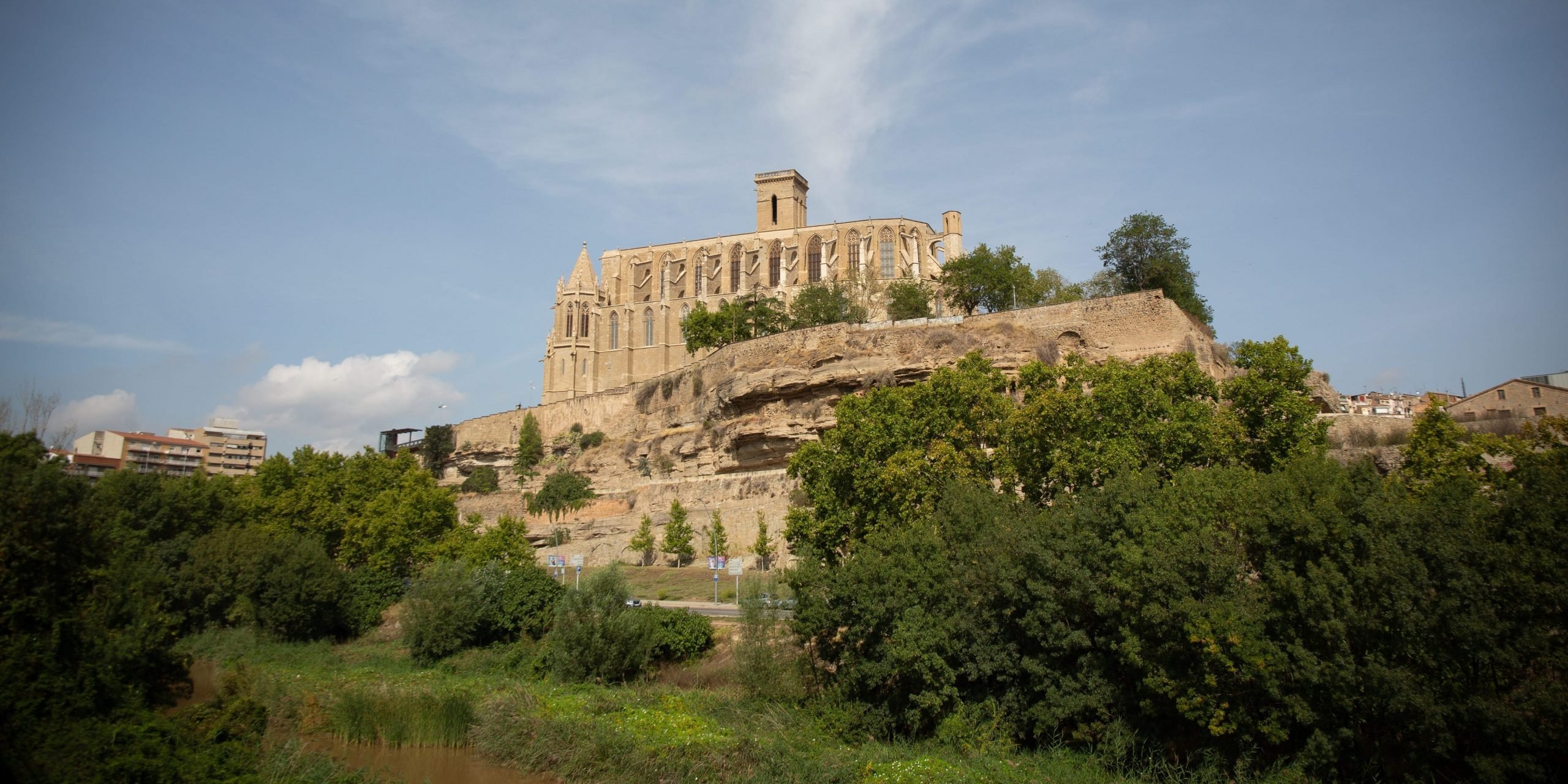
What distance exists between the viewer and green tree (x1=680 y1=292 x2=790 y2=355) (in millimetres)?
61062

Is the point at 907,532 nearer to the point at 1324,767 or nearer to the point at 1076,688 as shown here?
the point at 1076,688

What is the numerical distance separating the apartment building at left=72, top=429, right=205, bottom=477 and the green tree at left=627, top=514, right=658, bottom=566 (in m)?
48.8

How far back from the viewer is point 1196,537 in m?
15.9

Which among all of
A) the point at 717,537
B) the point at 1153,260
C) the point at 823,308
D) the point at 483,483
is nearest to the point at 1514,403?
the point at 1153,260

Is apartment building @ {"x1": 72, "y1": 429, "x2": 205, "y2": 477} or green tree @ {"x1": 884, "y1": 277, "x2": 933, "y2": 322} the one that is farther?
apartment building @ {"x1": 72, "y1": 429, "x2": 205, "y2": 477}

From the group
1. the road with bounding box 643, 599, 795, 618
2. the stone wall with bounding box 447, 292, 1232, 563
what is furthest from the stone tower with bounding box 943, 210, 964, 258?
the road with bounding box 643, 599, 795, 618

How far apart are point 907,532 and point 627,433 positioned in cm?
3892

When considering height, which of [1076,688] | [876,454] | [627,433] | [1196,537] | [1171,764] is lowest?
[1171,764]

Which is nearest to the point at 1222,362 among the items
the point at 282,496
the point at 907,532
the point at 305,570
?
the point at 907,532

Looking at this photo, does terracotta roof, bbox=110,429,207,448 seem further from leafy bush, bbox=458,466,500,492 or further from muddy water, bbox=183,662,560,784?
muddy water, bbox=183,662,560,784

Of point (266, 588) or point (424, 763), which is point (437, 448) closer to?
point (266, 588)

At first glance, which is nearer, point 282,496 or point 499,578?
point 499,578

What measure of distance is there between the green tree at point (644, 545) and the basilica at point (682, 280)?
27813 millimetres

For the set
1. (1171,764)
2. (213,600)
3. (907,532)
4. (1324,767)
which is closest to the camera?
(1324,767)
